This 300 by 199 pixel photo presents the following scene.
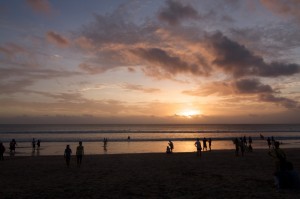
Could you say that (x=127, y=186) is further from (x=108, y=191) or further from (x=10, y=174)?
(x=10, y=174)

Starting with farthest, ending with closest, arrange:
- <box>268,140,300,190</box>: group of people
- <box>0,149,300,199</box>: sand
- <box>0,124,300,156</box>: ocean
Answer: <box>0,124,300,156</box>: ocean
<box>268,140,300,190</box>: group of people
<box>0,149,300,199</box>: sand

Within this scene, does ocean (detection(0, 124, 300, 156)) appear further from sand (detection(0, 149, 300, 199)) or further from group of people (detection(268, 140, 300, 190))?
group of people (detection(268, 140, 300, 190))

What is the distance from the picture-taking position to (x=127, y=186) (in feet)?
45.1

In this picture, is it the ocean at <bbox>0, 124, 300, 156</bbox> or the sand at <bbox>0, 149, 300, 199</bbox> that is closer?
the sand at <bbox>0, 149, 300, 199</bbox>

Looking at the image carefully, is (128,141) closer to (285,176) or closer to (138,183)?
(138,183)

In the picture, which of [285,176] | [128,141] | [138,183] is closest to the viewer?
[285,176]

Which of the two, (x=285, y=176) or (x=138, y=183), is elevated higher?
(x=285, y=176)

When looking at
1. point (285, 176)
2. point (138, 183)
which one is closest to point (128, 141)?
point (138, 183)

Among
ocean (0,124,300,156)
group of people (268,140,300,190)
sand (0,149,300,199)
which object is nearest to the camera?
sand (0,149,300,199)

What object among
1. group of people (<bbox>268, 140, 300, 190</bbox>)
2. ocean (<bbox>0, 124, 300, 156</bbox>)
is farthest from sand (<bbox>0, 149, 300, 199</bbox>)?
ocean (<bbox>0, 124, 300, 156</bbox>)

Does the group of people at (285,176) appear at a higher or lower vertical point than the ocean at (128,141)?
higher

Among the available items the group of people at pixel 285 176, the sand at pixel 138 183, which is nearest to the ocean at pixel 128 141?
the sand at pixel 138 183

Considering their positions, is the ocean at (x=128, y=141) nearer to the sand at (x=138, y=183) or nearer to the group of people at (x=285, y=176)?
the sand at (x=138, y=183)

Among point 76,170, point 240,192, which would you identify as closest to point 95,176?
point 76,170
